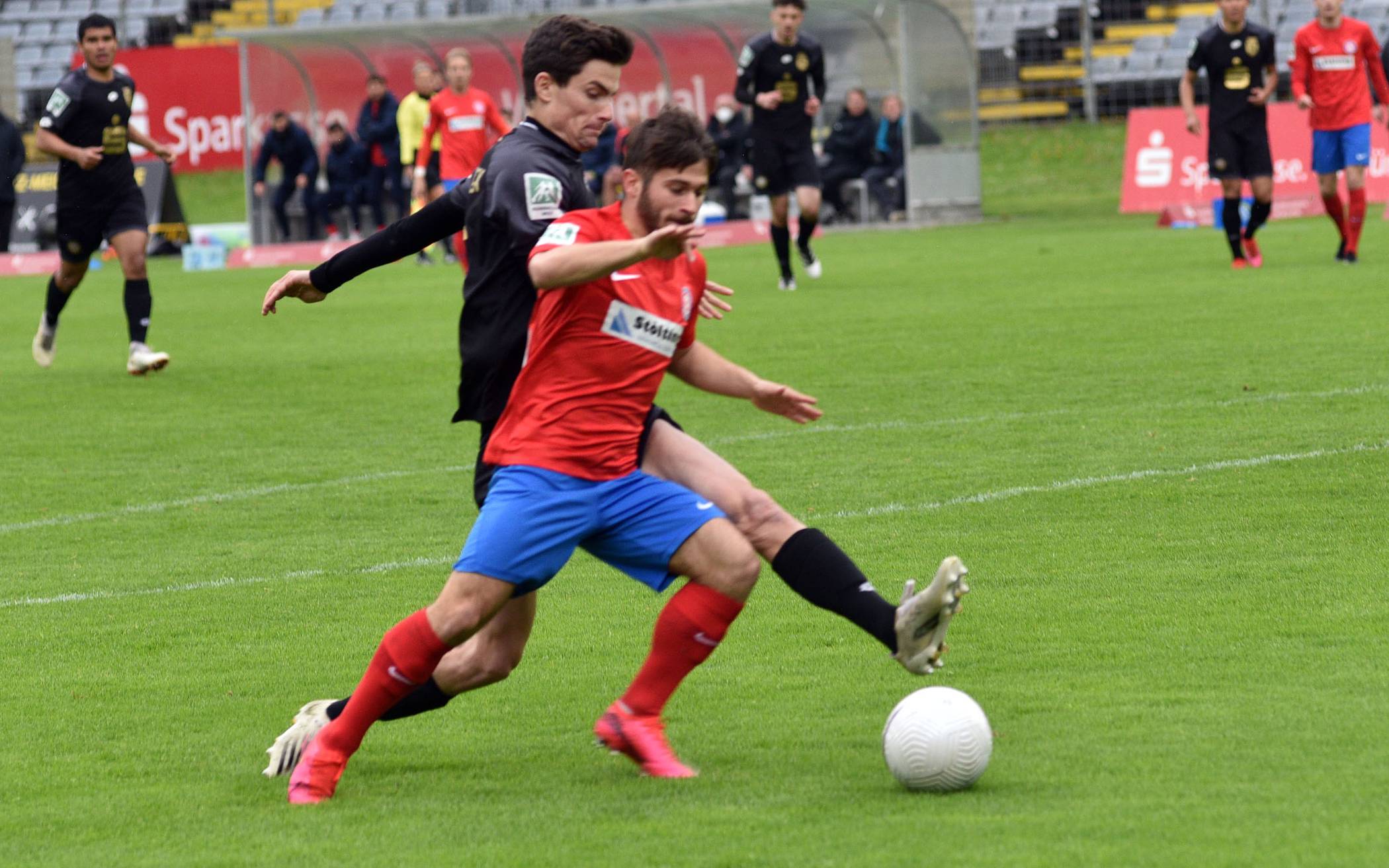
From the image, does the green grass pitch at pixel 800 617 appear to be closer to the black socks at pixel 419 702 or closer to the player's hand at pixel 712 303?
the black socks at pixel 419 702

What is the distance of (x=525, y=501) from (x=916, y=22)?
23772 millimetres

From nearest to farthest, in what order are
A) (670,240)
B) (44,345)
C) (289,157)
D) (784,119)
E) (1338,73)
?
(670,240), (44,345), (1338,73), (784,119), (289,157)

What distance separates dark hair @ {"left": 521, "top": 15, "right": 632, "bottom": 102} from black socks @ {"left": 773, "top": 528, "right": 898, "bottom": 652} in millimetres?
1150

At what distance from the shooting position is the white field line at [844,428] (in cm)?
825

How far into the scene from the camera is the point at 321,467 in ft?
A: 29.2

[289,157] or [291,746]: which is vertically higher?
[289,157]

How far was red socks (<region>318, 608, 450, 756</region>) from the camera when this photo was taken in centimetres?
414

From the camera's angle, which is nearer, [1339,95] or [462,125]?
[1339,95]

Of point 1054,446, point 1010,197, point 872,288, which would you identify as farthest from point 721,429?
point 1010,197

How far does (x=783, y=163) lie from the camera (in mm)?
16891

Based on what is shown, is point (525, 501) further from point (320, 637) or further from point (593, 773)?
point (320, 637)

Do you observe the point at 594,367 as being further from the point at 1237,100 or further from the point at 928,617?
the point at 1237,100

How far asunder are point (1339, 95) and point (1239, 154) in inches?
35.2

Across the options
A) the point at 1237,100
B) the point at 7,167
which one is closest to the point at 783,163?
the point at 1237,100
